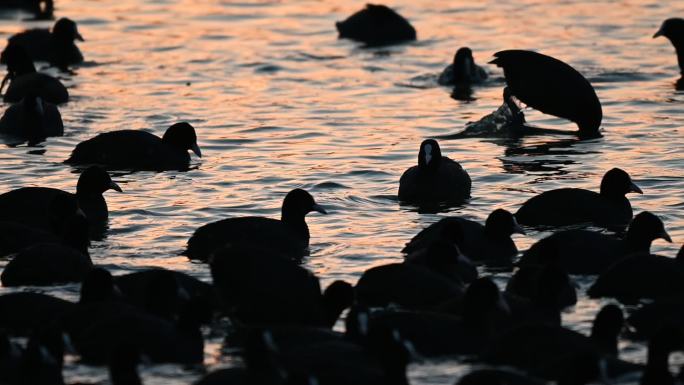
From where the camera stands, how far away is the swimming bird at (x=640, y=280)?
14.1m

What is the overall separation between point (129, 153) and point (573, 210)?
20.2ft

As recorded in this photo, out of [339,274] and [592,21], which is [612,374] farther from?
[592,21]

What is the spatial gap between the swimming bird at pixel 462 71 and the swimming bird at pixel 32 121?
6.84m

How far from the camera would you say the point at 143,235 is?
56.3 ft

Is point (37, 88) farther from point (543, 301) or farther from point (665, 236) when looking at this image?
point (543, 301)

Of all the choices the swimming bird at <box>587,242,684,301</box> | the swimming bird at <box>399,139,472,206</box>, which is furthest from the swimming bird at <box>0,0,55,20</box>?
the swimming bird at <box>587,242,684,301</box>

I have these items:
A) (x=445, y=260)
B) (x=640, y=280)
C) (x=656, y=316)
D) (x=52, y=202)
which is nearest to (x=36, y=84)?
(x=52, y=202)

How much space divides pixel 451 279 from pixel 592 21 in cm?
1931

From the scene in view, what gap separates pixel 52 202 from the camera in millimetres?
16453

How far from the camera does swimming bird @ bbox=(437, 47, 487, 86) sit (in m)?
26.9

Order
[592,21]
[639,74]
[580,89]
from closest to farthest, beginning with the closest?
1. [580,89]
2. [639,74]
3. [592,21]

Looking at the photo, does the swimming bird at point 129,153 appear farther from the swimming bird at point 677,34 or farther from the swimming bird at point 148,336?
the swimming bird at point 677,34

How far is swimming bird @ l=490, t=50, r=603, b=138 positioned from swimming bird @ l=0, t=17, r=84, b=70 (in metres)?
9.08

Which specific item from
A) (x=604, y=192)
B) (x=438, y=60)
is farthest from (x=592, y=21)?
(x=604, y=192)
